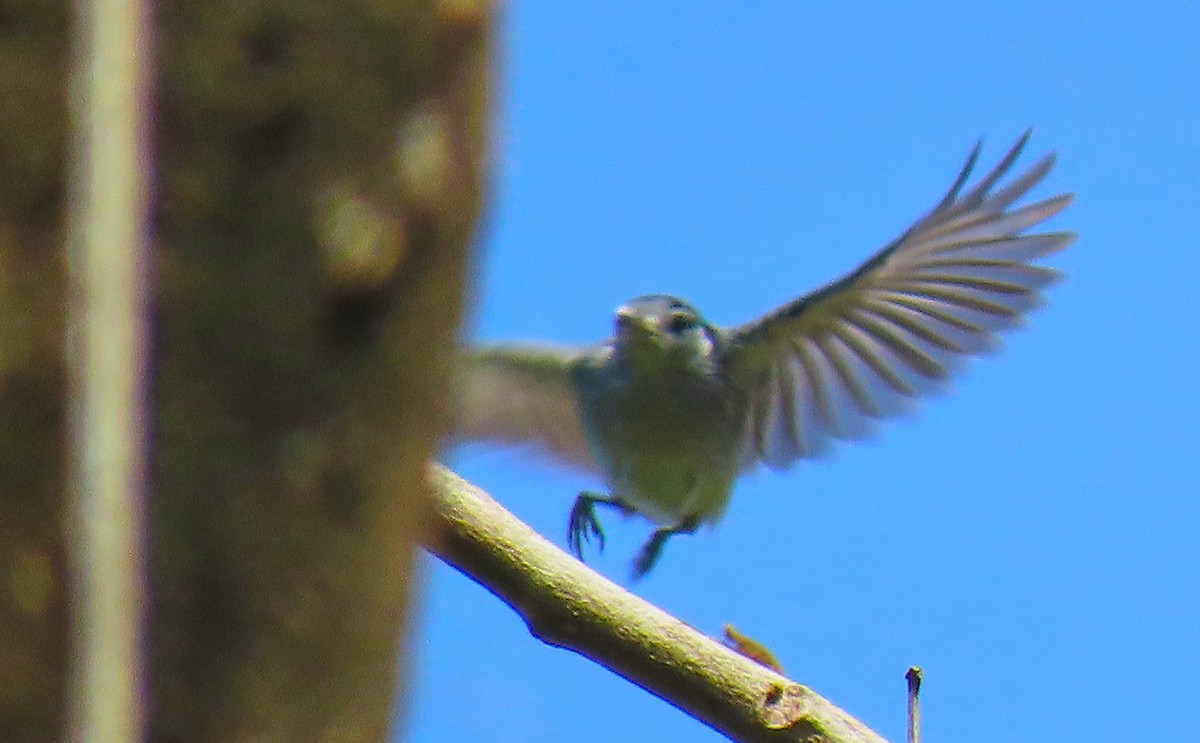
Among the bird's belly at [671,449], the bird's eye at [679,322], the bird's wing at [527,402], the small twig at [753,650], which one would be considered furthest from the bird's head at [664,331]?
the small twig at [753,650]

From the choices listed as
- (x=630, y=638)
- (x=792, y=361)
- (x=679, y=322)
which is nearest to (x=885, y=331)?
(x=792, y=361)

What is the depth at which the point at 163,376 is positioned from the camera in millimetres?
637

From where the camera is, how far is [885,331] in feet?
12.9

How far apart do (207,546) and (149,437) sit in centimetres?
6

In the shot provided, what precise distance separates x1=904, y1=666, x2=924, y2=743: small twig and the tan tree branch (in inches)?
5.1

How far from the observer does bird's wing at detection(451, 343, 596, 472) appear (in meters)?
4.05

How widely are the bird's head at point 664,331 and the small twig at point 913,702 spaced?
1.78 m

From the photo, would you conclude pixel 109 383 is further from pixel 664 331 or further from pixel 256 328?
pixel 664 331

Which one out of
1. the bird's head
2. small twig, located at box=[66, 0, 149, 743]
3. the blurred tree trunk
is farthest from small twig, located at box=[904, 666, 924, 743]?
the bird's head

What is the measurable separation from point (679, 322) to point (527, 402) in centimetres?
54

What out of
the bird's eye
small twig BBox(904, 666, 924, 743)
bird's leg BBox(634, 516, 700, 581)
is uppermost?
the bird's eye

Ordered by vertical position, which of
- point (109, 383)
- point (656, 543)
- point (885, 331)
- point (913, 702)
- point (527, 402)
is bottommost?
point (109, 383)

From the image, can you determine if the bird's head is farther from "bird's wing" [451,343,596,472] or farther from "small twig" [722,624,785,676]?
"small twig" [722,624,785,676]

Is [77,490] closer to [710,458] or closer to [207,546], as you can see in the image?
[207,546]
